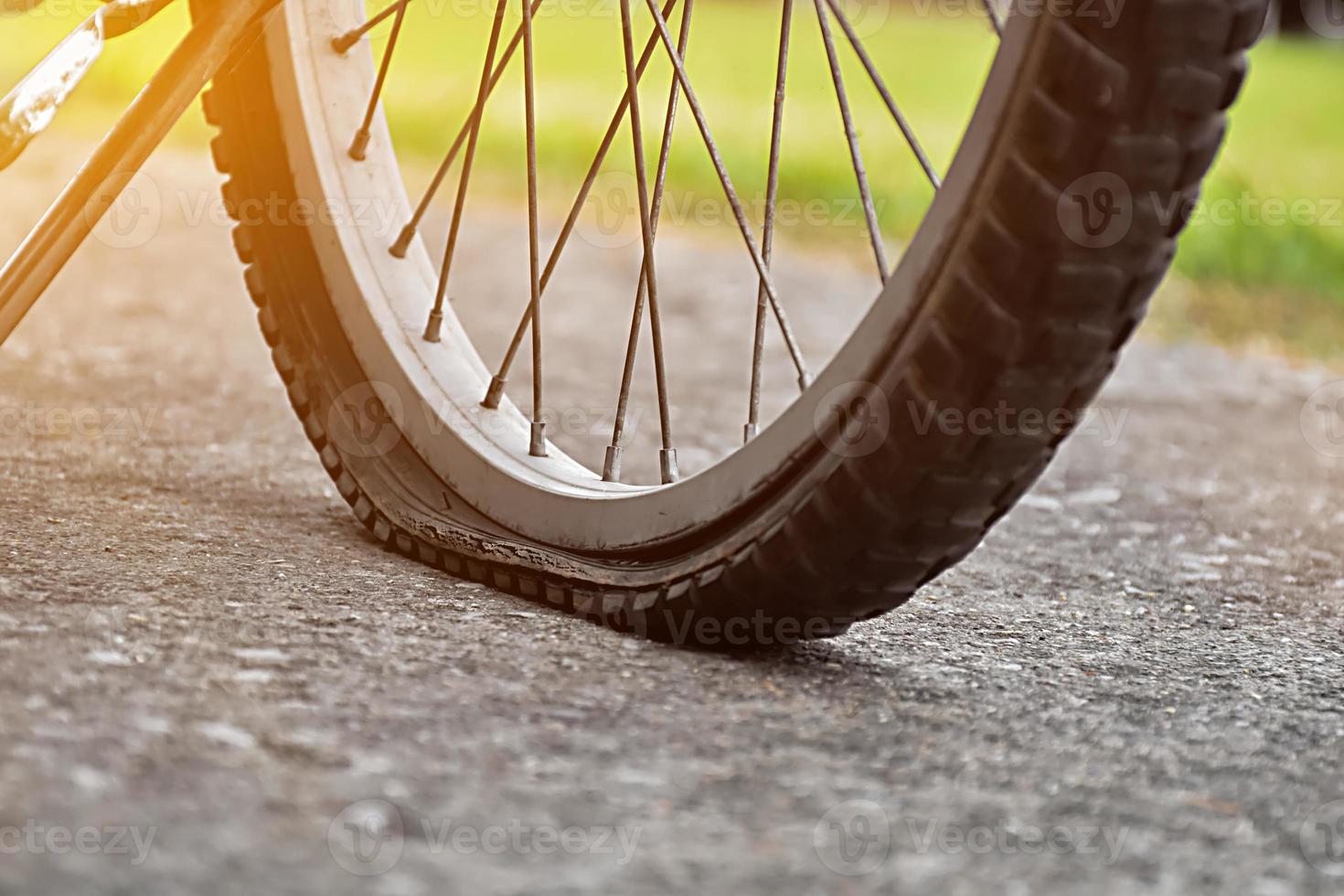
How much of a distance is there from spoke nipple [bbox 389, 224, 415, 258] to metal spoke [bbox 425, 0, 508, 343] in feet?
0.18

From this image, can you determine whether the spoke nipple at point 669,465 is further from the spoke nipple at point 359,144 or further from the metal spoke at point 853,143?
the spoke nipple at point 359,144

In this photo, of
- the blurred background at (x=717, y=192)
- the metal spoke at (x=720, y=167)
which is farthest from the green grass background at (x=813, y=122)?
the metal spoke at (x=720, y=167)

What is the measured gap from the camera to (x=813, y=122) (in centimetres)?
610

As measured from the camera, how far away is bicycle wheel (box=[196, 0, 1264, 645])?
0.96 meters

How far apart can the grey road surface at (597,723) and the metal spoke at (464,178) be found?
23cm

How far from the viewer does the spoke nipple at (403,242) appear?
1537 millimetres

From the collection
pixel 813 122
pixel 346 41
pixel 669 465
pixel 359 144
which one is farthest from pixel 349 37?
pixel 813 122

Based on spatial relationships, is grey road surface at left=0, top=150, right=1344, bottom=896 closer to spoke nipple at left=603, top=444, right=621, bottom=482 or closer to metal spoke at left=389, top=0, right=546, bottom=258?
spoke nipple at left=603, top=444, right=621, bottom=482

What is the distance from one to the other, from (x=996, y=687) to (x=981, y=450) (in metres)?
0.22

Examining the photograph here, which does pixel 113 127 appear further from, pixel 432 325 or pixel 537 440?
pixel 537 440

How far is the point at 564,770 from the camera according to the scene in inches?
35.5

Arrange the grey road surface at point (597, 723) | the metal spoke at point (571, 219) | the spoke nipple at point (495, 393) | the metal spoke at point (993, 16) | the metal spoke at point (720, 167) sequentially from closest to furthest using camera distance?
the grey road surface at point (597, 723)
the metal spoke at point (993, 16)
the metal spoke at point (720, 167)
the metal spoke at point (571, 219)
the spoke nipple at point (495, 393)

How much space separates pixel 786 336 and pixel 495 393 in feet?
1.00

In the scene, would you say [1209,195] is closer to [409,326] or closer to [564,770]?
[409,326]
